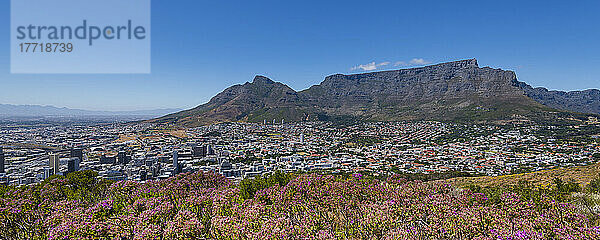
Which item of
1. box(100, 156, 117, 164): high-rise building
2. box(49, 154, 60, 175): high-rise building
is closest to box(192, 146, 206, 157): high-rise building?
box(100, 156, 117, 164): high-rise building

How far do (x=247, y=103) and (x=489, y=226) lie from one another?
639 feet

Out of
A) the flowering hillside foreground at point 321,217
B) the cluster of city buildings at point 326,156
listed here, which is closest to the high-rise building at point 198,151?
the cluster of city buildings at point 326,156

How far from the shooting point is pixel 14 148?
238ft

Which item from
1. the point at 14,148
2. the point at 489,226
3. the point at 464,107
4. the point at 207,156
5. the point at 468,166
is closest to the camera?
the point at 489,226

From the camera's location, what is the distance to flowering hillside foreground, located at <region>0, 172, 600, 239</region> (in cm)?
684

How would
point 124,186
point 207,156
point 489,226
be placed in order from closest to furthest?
point 489,226 < point 124,186 < point 207,156

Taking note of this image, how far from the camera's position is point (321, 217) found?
8.88 meters

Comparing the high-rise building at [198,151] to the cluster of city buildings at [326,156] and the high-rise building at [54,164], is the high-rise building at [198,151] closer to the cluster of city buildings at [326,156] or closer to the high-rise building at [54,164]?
the cluster of city buildings at [326,156]

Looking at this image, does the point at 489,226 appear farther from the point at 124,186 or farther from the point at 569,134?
the point at 569,134

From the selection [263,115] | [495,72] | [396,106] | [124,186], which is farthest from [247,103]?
[124,186]

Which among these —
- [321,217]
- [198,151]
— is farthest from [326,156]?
[321,217]

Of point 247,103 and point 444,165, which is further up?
point 247,103

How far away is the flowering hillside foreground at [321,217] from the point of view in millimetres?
6841

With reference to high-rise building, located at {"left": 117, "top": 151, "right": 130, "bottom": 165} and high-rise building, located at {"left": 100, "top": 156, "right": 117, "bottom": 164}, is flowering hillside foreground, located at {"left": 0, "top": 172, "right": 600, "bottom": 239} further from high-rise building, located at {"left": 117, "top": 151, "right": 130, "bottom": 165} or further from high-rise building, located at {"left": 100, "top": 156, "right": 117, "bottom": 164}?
high-rise building, located at {"left": 100, "top": 156, "right": 117, "bottom": 164}
